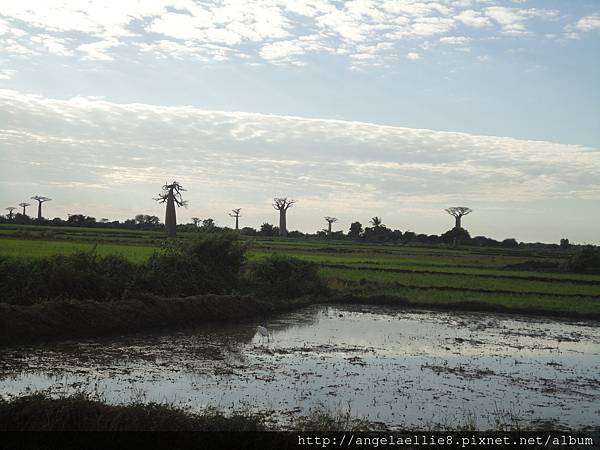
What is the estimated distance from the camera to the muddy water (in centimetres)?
854

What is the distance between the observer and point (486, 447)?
6.80m

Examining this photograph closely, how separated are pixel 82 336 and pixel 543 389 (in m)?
10.0

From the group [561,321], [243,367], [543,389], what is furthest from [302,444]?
[561,321]

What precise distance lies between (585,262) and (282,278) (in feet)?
80.1

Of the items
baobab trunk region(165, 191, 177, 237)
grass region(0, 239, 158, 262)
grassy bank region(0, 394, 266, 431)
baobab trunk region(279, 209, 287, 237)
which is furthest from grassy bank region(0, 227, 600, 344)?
baobab trunk region(279, 209, 287, 237)

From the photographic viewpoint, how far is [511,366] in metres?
11.9

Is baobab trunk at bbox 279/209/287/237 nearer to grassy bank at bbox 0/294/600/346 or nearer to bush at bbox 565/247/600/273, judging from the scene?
bush at bbox 565/247/600/273

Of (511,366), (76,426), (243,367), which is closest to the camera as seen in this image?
(76,426)

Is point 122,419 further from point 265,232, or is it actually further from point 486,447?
point 265,232

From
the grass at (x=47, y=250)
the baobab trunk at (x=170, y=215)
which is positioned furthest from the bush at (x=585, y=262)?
the baobab trunk at (x=170, y=215)

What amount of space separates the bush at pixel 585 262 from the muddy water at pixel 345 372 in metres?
23.1

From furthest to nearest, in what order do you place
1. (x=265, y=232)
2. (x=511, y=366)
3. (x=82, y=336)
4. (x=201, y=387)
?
(x=265, y=232) → (x=82, y=336) → (x=511, y=366) → (x=201, y=387)

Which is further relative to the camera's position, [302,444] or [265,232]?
[265,232]

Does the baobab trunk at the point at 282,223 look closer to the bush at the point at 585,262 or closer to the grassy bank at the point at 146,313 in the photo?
the bush at the point at 585,262
